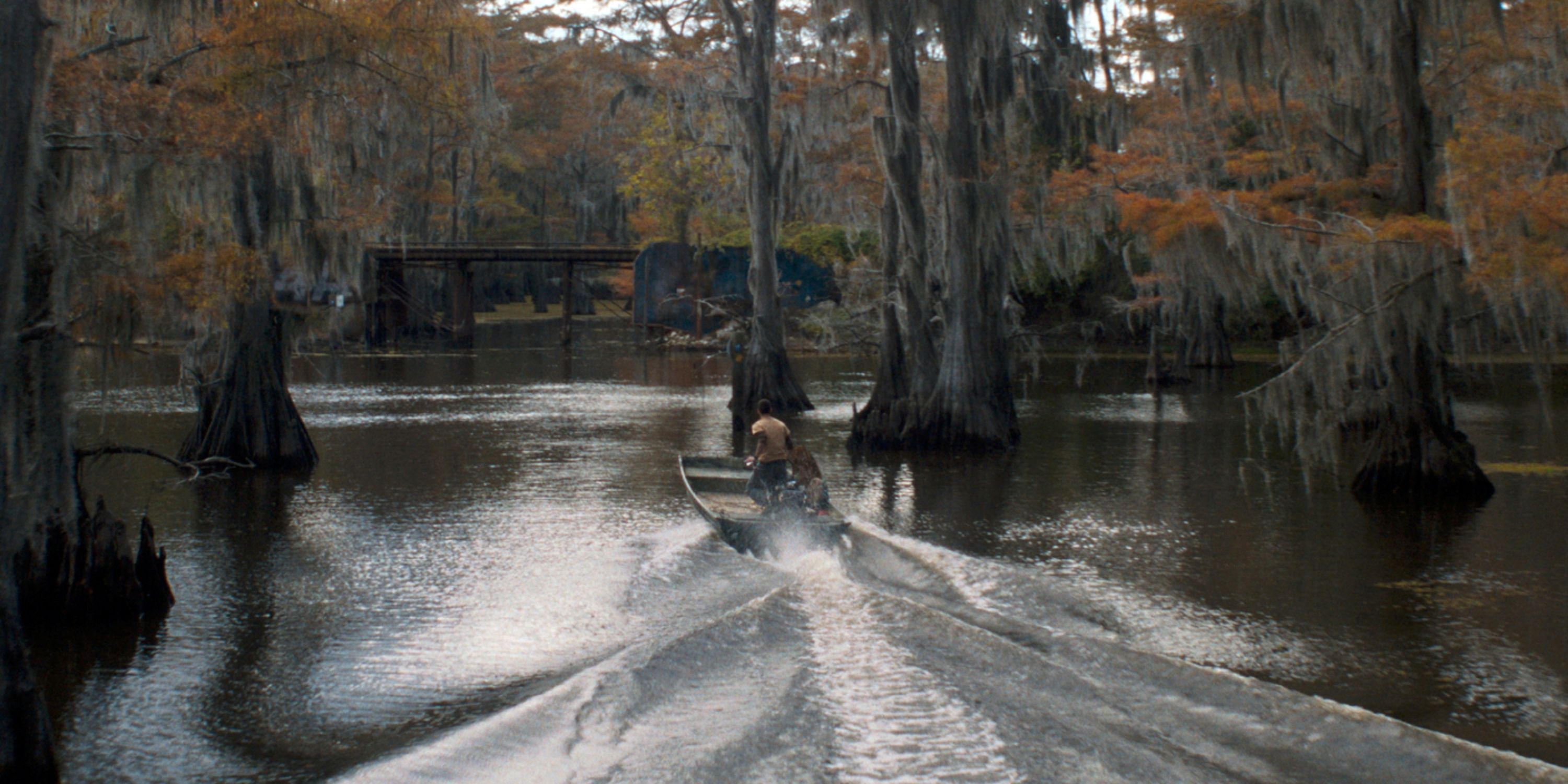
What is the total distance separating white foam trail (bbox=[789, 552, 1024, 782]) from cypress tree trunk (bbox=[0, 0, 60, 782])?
158 inches

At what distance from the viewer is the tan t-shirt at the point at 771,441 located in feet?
45.9

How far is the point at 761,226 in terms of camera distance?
28.6m

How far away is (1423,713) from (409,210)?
5625 cm

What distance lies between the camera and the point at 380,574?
38.3 feet

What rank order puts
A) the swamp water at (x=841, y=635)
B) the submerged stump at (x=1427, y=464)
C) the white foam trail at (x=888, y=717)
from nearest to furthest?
the white foam trail at (x=888, y=717) → the swamp water at (x=841, y=635) → the submerged stump at (x=1427, y=464)

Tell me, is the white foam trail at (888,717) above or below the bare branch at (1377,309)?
below

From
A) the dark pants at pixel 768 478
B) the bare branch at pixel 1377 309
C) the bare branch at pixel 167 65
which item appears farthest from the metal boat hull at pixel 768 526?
the bare branch at pixel 167 65

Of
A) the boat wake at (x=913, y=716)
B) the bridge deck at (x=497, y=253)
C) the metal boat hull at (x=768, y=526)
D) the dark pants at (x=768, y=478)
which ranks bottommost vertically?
the boat wake at (x=913, y=716)

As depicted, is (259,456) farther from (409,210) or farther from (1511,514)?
(409,210)

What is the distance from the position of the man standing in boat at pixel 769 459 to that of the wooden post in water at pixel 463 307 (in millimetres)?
41819

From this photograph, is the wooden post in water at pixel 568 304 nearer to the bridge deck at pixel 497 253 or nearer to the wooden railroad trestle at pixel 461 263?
the wooden railroad trestle at pixel 461 263

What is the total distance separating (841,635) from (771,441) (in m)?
5.04

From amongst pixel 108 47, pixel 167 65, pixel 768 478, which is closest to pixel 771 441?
pixel 768 478

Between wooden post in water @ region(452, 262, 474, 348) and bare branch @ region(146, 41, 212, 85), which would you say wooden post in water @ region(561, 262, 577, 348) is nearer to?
wooden post in water @ region(452, 262, 474, 348)
